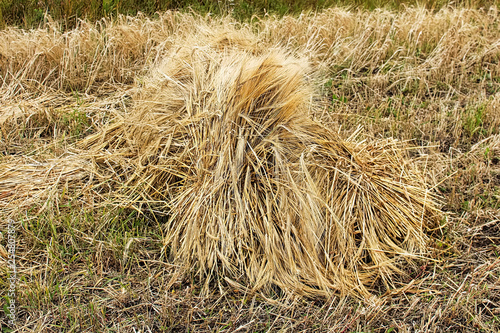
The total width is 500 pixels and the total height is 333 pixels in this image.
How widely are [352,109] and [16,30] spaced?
2913 mm

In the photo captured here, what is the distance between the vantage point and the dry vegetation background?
1.83m

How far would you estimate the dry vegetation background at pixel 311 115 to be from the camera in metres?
1.83

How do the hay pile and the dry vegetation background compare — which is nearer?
the dry vegetation background

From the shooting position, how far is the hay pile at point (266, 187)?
1.97m

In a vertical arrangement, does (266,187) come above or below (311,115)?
below

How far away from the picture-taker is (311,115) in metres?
2.56

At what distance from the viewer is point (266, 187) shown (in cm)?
206

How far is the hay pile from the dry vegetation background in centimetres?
9

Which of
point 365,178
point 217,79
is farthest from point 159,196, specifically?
point 365,178

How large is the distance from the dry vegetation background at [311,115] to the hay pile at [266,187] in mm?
91

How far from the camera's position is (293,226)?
199 cm

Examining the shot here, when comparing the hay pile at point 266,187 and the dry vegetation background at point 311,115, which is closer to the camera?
the dry vegetation background at point 311,115

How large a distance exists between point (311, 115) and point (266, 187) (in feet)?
2.23

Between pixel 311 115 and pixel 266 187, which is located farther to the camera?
pixel 311 115
